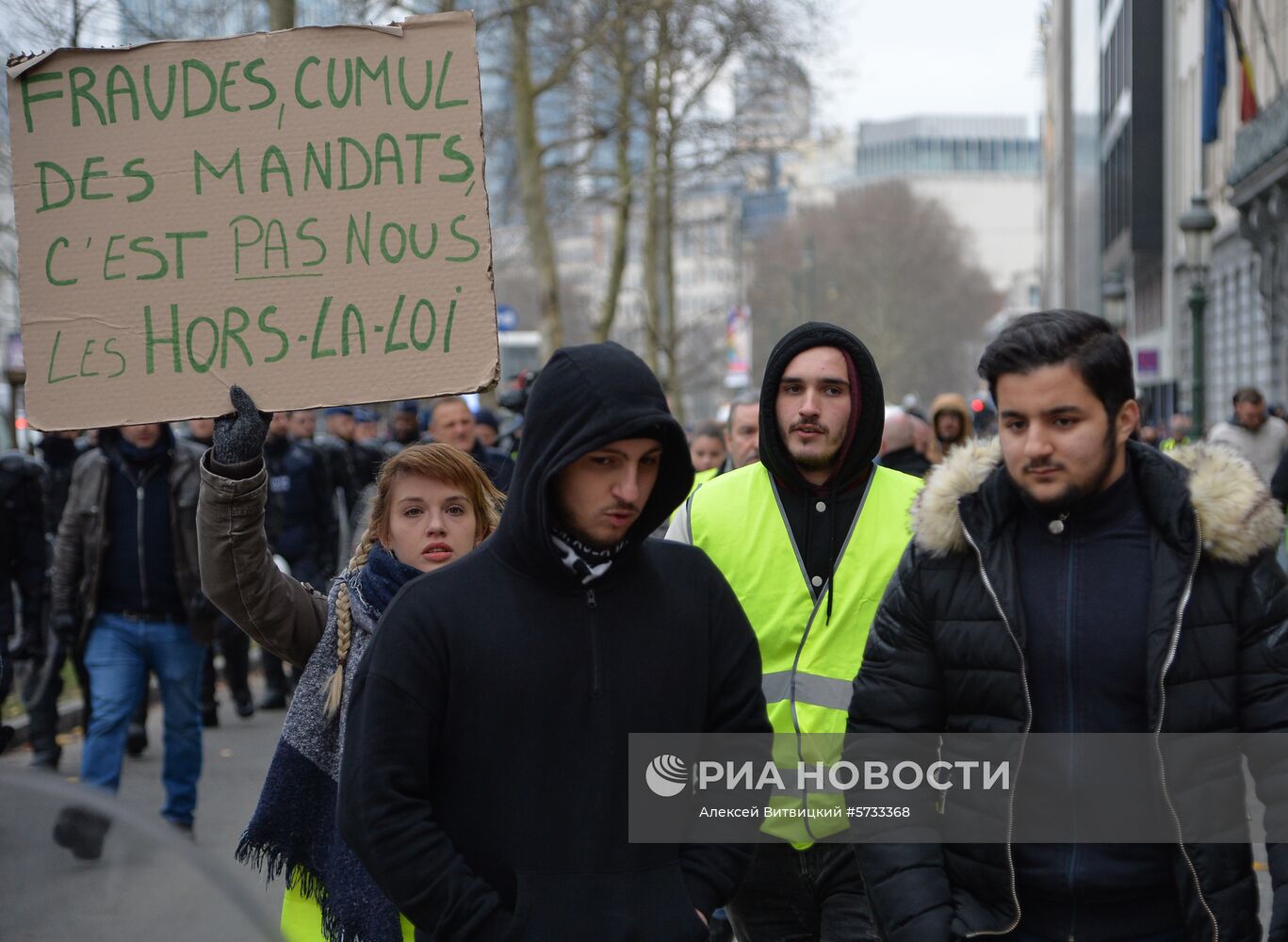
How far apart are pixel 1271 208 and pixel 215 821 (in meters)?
18.5

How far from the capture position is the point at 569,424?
2826 mm

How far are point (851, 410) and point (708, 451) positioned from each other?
6263 millimetres

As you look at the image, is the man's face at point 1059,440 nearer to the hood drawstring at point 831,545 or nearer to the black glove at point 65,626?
the hood drawstring at point 831,545

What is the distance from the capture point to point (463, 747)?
283 cm

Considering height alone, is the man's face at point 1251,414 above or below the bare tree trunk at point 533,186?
below

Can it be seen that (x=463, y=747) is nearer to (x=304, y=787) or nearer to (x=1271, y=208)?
(x=304, y=787)

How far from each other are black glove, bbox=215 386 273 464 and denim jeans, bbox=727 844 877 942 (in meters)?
1.45

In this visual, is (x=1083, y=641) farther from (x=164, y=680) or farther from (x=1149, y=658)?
(x=164, y=680)

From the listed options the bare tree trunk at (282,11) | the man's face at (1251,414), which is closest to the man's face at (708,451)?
the man's face at (1251,414)

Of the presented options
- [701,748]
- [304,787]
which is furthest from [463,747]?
[304,787]

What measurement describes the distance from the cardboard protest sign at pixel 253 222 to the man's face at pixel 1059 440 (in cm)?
115

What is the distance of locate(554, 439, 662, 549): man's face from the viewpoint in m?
2.88

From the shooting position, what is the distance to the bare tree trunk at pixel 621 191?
29.1 metres

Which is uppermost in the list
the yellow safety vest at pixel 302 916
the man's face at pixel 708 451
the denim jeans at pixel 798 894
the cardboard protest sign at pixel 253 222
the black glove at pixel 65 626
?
the cardboard protest sign at pixel 253 222
